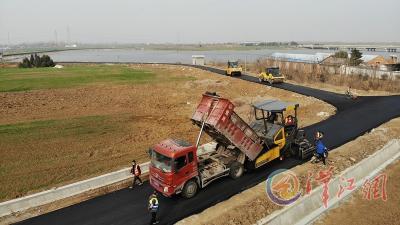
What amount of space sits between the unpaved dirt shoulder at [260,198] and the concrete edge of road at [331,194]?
64 centimetres

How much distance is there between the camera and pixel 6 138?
907 inches

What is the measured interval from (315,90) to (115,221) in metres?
30.8

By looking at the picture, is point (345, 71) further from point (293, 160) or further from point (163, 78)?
point (293, 160)

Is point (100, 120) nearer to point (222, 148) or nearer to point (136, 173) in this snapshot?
point (136, 173)

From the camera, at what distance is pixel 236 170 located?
51.5 ft

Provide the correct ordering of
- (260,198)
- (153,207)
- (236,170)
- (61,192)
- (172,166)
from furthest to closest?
(236,170) < (61,192) < (260,198) < (172,166) < (153,207)

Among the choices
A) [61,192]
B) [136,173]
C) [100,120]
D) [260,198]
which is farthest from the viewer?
[100,120]

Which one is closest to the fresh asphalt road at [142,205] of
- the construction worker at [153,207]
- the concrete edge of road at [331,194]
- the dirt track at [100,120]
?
the construction worker at [153,207]

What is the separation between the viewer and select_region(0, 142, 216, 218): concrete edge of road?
1365cm

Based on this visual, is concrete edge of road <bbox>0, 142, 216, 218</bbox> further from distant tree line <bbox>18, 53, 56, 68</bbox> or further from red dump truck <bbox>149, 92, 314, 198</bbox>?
distant tree line <bbox>18, 53, 56, 68</bbox>

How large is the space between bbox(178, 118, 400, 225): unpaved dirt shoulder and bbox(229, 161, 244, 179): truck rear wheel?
1139 mm

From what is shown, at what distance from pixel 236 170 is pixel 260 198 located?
2.12 m

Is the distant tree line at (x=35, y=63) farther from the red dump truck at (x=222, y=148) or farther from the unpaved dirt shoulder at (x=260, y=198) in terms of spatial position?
Result: the unpaved dirt shoulder at (x=260, y=198)

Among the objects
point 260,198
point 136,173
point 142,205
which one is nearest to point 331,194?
point 260,198
